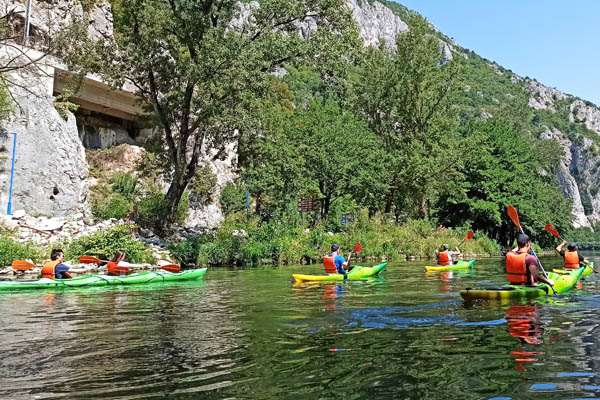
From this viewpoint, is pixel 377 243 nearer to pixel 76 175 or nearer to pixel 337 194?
pixel 337 194

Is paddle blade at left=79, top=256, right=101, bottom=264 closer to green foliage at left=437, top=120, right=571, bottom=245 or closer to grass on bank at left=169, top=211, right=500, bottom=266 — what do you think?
grass on bank at left=169, top=211, right=500, bottom=266

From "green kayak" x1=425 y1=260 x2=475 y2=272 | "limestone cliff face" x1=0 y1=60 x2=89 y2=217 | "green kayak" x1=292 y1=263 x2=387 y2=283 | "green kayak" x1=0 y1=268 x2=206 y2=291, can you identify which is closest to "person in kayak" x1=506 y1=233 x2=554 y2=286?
"green kayak" x1=292 y1=263 x2=387 y2=283

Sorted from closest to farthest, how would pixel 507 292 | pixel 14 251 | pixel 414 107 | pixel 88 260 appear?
1. pixel 507 292
2. pixel 14 251
3. pixel 88 260
4. pixel 414 107

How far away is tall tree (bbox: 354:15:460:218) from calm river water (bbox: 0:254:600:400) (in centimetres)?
2664

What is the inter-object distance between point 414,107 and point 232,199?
14.7 meters

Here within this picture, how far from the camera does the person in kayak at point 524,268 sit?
951 cm

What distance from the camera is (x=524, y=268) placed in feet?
31.5

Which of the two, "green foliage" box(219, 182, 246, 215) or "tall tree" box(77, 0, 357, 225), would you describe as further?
"green foliage" box(219, 182, 246, 215)

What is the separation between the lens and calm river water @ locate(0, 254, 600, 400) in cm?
410

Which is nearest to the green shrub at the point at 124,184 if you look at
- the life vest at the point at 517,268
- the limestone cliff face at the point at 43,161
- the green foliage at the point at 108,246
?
the limestone cliff face at the point at 43,161

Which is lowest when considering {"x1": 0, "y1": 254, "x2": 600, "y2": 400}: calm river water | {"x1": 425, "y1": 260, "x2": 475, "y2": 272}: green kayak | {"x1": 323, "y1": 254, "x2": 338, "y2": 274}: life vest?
{"x1": 0, "y1": 254, "x2": 600, "y2": 400}: calm river water

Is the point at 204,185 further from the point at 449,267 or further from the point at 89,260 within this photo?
the point at 449,267

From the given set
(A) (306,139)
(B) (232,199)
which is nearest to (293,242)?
(A) (306,139)

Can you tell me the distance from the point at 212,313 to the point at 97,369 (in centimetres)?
405
